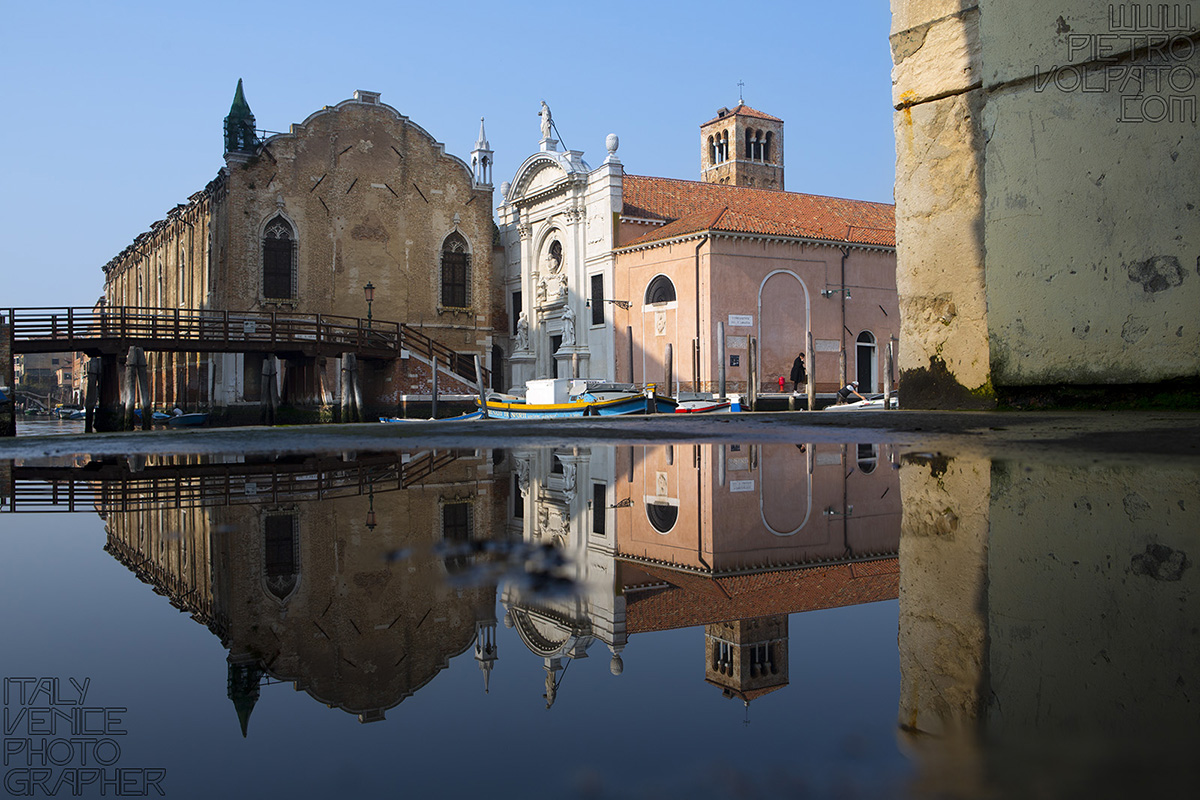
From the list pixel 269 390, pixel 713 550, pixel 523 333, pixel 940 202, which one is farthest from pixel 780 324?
pixel 713 550

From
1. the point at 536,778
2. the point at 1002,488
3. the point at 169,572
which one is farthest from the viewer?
the point at 1002,488

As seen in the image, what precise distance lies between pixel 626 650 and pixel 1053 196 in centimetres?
477

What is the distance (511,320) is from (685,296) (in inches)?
393

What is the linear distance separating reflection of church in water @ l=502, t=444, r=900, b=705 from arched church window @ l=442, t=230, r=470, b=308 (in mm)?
26458

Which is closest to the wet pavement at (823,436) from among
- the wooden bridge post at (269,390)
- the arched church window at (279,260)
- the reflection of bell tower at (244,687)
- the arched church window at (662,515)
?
the arched church window at (662,515)

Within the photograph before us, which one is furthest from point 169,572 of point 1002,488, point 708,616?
point 1002,488

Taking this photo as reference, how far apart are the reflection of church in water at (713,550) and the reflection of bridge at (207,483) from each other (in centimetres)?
67

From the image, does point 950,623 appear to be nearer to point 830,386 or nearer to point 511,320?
point 830,386

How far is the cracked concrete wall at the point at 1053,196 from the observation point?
472 centimetres

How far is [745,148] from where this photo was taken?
5369cm

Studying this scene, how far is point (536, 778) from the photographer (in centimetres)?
98

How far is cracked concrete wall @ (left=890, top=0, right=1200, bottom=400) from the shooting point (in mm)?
4719

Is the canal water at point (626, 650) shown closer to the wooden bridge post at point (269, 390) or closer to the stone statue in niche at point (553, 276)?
the wooden bridge post at point (269, 390)

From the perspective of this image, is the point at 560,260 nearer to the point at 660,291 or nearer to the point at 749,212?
the point at 660,291
